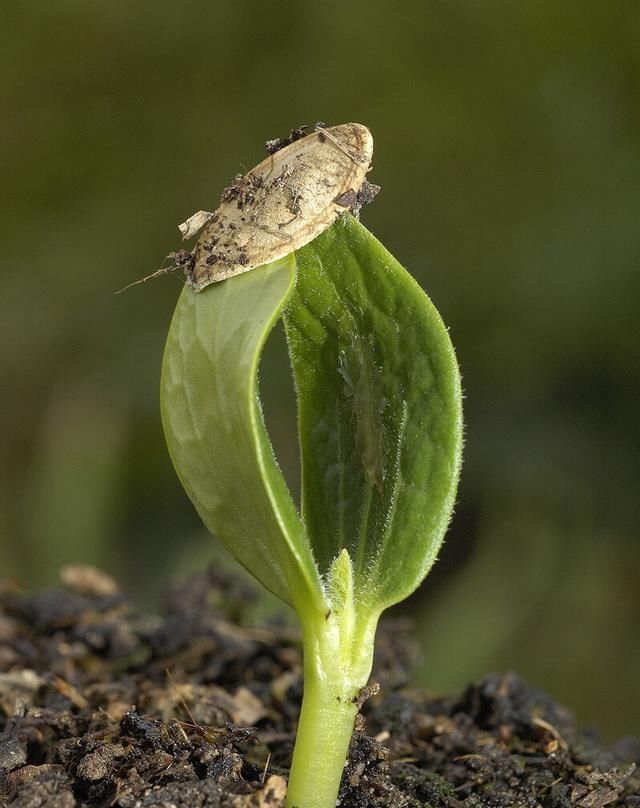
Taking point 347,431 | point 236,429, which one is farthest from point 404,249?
point 236,429

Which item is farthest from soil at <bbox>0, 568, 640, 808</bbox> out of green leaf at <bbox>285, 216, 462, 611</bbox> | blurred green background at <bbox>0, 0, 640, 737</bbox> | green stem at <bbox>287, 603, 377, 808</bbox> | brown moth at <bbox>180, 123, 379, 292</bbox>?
blurred green background at <bbox>0, 0, 640, 737</bbox>

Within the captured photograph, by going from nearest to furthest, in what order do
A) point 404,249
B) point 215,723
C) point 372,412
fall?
point 372,412 → point 215,723 → point 404,249

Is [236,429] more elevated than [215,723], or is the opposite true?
[236,429]

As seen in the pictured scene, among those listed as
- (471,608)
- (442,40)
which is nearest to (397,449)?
(471,608)

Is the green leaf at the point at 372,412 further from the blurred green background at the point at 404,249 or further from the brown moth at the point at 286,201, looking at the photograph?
the blurred green background at the point at 404,249

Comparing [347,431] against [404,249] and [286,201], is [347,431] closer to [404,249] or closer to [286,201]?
[286,201]

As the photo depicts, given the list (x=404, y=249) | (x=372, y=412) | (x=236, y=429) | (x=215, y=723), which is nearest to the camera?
(x=236, y=429)

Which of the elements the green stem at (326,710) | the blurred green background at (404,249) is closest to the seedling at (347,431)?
the green stem at (326,710)
